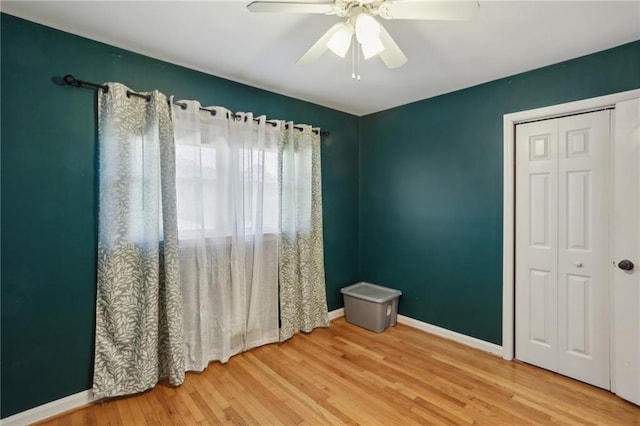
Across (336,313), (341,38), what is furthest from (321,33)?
(336,313)

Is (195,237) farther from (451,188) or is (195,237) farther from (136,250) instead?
(451,188)

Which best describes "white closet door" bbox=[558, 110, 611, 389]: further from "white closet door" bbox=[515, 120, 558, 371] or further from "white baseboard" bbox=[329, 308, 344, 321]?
"white baseboard" bbox=[329, 308, 344, 321]

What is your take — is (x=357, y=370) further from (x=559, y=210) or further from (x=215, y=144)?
(x=215, y=144)

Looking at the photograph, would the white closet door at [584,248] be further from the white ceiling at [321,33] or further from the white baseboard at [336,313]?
the white baseboard at [336,313]

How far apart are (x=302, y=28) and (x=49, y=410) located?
294cm

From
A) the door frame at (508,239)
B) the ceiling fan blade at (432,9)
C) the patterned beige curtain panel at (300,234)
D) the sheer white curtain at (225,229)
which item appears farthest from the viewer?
the patterned beige curtain panel at (300,234)

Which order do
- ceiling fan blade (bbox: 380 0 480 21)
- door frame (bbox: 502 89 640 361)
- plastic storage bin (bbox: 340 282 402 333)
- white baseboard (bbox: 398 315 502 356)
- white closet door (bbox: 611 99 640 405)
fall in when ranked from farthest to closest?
1. plastic storage bin (bbox: 340 282 402 333)
2. white baseboard (bbox: 398 315 502 356)
3. door frame (bbox: 502 89 640 361)
4. white closet door (bbox: 611 99 640 405)
5. ceiling fan blade (bbox: 380 0 480 21)

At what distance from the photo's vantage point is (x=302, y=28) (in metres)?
1.89

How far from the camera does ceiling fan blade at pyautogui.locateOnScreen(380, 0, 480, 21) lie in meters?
1.30

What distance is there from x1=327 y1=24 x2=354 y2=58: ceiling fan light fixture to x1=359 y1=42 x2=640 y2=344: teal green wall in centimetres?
181

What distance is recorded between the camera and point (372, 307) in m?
3.20

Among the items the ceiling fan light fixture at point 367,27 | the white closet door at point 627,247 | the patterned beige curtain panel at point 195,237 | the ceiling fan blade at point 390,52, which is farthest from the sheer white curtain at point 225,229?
the white closet door at point 627,247

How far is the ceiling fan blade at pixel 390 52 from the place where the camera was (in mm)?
1606

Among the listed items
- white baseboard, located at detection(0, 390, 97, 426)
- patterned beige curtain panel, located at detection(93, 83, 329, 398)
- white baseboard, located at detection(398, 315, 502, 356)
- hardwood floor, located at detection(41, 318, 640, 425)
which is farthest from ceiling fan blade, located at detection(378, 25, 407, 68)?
white baseboard, located at detection(0, 390, 97, 426)
